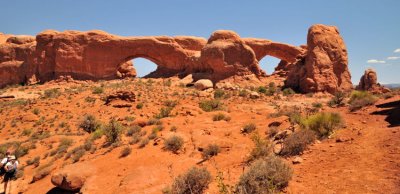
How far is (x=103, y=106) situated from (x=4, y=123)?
19.8 ft

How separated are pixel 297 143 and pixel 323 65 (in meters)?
17.6

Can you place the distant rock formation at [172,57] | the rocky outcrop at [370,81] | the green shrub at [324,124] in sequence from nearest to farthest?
1. the green shrub at [324,124]
2. the rocky outcrop at [370,81]
3. the distant rock formation at [172,57]

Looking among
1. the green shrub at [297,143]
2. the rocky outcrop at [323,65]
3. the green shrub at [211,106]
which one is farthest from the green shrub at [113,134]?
the rocky outcrop at [323,65]

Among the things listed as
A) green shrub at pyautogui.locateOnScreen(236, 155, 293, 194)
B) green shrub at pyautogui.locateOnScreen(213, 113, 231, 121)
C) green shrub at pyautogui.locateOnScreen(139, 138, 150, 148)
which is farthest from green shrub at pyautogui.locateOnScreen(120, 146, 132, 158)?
green shrub at pyautogui.locateOnScreen(236, 155, 293, 194)

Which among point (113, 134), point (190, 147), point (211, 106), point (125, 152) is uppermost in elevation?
point (211, 106)

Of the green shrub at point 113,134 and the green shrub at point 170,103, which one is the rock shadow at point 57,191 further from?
the green shrub at point 170,103

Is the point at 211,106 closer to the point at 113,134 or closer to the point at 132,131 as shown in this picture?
the point at 132,131

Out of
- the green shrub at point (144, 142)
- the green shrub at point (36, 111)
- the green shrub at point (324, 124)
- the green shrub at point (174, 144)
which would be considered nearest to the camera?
the green shrub at point (324, 124)

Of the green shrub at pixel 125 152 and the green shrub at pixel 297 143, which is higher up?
the green shrub at pixel 297 143

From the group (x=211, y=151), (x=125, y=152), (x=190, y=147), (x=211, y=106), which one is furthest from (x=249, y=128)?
(x=211, y=106)

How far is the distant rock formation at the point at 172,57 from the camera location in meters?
22.9

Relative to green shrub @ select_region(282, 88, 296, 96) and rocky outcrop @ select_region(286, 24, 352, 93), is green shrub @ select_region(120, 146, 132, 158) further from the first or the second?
rocky outcrop @ select_region(286, 24, 352, 93)

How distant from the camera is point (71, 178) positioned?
307 inches

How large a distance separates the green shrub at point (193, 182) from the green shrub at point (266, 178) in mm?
997
